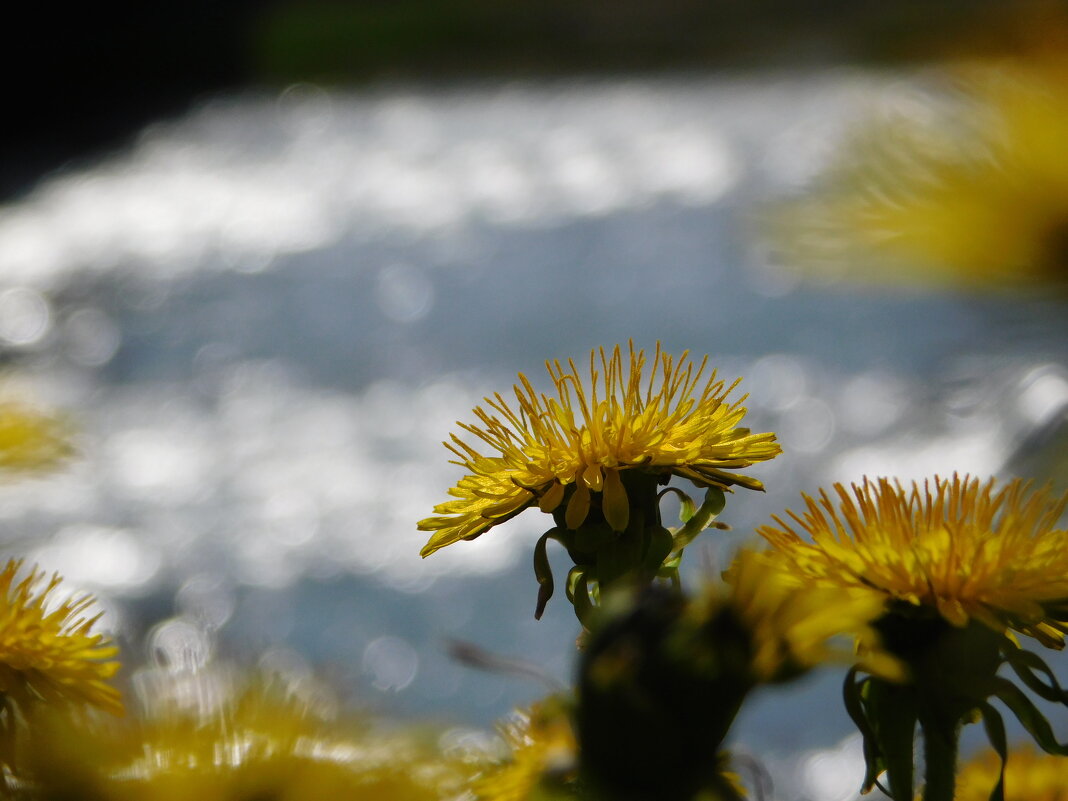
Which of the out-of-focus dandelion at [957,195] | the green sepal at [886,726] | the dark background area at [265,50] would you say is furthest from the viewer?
the dark background area at [265,50]

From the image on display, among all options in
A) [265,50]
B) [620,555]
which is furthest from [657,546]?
[265,50]

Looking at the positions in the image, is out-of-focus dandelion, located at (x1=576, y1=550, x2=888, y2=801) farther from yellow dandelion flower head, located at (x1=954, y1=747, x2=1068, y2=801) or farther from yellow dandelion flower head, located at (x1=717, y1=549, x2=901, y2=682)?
yellow dandelion flower head, located at (x1=954, y1=747, x2=1068, y2=801)

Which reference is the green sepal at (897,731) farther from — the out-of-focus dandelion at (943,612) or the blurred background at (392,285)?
the blurred background at (392,285)

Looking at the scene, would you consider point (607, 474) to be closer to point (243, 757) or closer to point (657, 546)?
point (657, 546)

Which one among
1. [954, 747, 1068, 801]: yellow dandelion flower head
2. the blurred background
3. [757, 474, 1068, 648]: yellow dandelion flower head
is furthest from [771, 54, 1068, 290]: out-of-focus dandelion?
the blurred background

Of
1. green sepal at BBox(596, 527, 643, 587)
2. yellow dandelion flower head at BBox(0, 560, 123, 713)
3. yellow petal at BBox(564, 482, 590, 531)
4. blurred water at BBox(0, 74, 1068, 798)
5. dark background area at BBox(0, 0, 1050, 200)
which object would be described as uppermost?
dark background area at BBox(0, 0, 1050, 200)

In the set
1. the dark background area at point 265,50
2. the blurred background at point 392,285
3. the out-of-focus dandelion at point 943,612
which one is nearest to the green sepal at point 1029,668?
the out-of-focus dandelion at point 943,612
